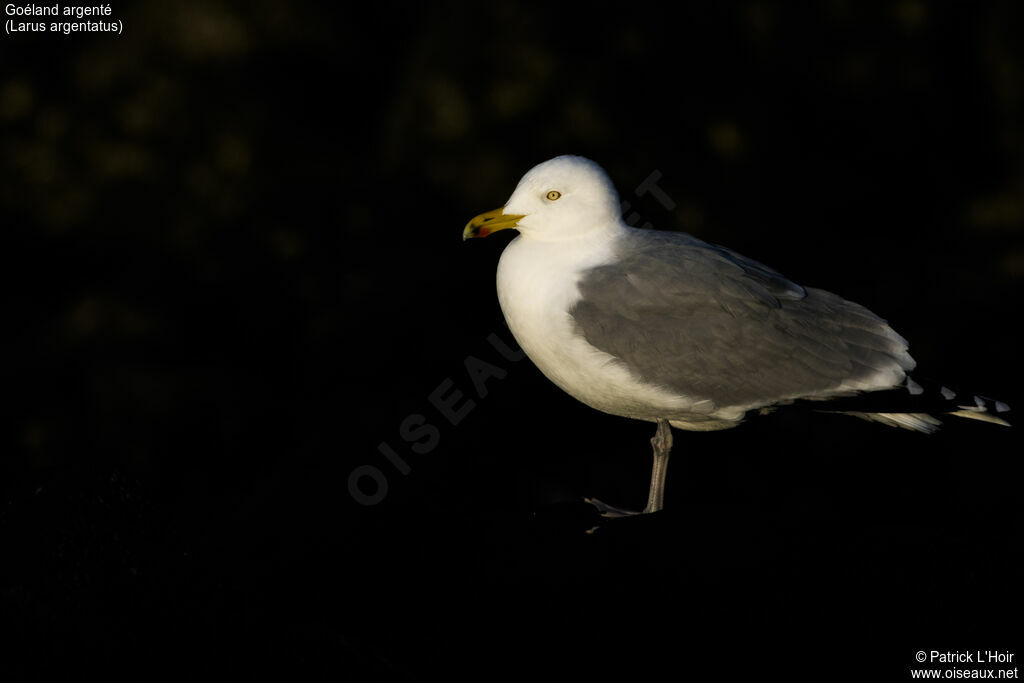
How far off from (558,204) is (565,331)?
427mm

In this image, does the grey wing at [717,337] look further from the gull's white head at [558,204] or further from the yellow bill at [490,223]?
the yellow bill at [490,223]

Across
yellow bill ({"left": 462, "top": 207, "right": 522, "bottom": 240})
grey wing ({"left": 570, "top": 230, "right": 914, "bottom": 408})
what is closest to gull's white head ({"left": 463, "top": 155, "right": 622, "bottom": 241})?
yellow bill ({"left": 462, "top": 207, "right": 522, "bottom": 240})

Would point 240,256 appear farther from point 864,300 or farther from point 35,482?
point 864,300

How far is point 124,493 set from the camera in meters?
3.88

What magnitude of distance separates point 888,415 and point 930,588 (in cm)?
63

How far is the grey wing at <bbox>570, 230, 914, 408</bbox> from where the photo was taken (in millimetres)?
3109

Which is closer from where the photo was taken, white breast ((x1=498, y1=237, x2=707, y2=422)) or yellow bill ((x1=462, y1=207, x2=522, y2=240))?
white breast ((x1=498, y1=237, x2=707, y2=422))

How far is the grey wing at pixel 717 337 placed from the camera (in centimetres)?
311

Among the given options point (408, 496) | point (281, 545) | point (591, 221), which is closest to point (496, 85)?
point (591, 221)

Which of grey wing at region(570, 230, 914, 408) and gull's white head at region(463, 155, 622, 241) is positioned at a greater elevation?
gull's white head at region(463, 155, 622, 241)

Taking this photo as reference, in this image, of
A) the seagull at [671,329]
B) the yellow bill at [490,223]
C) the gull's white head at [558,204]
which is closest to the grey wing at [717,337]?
the seagull at [671,329]

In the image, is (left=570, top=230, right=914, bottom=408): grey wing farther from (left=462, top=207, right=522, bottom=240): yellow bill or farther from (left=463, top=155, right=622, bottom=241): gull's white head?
(left=462, top=207, right=522, bottom=240): yellow bill

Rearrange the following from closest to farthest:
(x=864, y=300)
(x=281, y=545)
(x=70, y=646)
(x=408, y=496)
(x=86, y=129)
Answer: (x=70, y=646), (x=281, y=545), (x=408, y=496), (x=86, y=129), (x=864, y=300)

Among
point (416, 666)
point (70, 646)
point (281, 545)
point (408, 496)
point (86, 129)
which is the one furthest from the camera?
point (86, 129)
